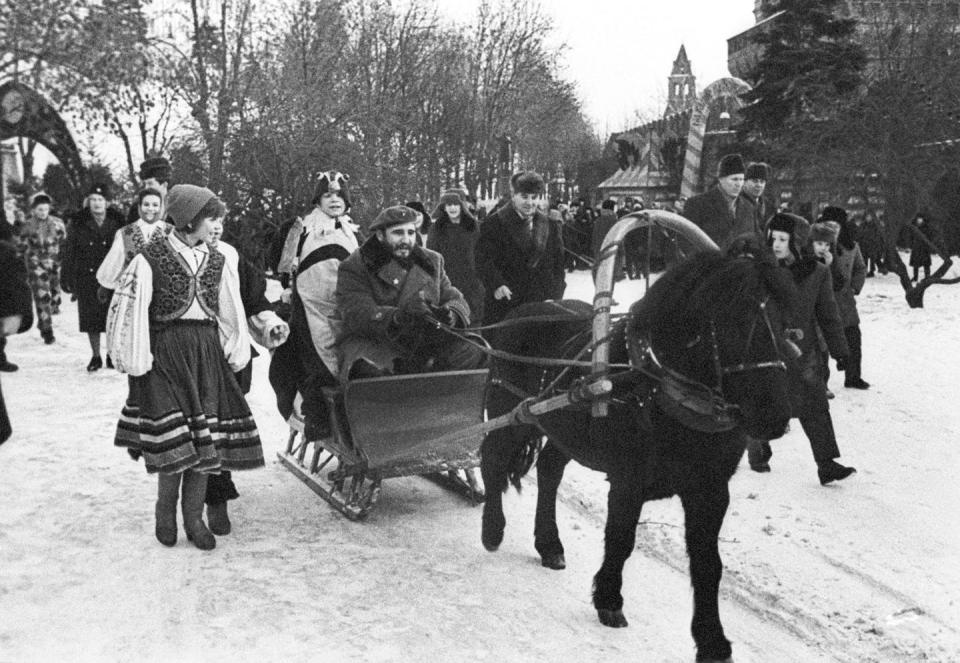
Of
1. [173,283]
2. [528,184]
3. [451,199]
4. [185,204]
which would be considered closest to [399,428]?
[173,283]

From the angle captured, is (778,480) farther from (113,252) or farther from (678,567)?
(113,252)

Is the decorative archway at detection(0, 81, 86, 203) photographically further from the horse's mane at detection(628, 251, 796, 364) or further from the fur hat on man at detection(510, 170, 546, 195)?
the horse's mane at detection(628, 251, 796, 364)

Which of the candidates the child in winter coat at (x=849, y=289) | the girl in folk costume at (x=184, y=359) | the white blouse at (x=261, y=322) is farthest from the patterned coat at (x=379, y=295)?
the child in winter coat at (x=849, y=289)

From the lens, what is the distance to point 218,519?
5.94m

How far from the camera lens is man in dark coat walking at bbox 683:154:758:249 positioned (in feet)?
23.8

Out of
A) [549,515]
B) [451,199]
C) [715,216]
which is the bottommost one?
[549,515]

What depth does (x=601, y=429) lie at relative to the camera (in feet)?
15.2

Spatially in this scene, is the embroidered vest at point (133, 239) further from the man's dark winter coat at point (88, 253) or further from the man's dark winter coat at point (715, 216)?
the man's dark winter coat at point (715, 216)

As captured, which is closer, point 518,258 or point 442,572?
point 442,572

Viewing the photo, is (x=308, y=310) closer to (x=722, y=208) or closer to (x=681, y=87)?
(x=722, y=208)

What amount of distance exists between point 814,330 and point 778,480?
3.60 ft

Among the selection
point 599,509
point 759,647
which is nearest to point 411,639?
point 759,647

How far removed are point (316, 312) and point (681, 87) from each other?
73783mm

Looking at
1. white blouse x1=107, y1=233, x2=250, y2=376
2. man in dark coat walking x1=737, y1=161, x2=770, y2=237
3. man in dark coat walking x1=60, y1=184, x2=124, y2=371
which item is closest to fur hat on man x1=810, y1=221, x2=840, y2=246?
man in dark coat walking x1=737, y1=161, x2=770, y2=237
